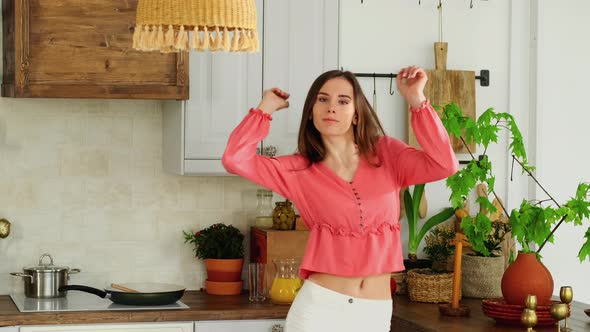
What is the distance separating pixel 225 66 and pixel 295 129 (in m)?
0.41

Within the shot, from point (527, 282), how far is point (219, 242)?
1.46 m

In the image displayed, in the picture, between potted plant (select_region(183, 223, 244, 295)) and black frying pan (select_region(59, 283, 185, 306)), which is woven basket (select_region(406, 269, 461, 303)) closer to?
potted plant (select_region(183, 223, 244, 295))

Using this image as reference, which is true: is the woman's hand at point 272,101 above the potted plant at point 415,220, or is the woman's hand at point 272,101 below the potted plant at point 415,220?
above

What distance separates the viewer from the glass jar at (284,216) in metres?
4.65

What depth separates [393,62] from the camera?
492cm

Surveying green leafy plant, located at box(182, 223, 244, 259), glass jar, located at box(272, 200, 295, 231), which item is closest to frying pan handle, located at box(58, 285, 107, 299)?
green leafy plant, located at box(182, 223, 244, 259)

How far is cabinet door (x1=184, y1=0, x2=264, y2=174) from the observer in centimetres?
440

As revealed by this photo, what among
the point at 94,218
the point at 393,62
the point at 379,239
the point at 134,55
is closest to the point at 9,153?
the point at 94,218

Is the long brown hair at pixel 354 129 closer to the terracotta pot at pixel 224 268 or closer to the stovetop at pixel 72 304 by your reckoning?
the stovetop at pixel 72 304

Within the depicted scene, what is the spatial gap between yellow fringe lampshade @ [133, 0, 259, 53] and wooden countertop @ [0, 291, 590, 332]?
4.90 ft

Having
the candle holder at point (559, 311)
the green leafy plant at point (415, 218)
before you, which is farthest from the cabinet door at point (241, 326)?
the candle holder at point (559, 311)

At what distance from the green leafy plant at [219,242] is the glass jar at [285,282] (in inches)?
11.8

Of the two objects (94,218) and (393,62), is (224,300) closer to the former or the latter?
(94,218)

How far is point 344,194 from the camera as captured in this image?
3.13 m
